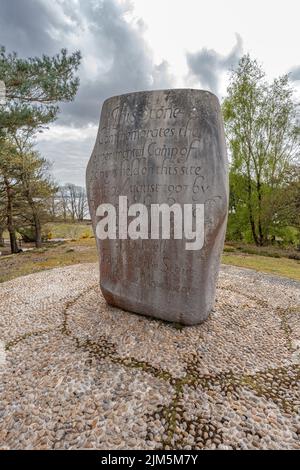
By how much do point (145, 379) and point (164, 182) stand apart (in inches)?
94.3

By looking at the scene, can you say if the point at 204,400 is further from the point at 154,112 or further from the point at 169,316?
the point at 154,112

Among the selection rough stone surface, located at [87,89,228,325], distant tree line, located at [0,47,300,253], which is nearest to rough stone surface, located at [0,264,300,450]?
rough stone surface, located at [87,89,228,325]

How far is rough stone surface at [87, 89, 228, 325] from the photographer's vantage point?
3.21 m

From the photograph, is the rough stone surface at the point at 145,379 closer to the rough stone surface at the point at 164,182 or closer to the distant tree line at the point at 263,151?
the rough stone surface at the point at 164,182

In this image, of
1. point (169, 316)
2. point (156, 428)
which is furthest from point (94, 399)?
point (169, 316)

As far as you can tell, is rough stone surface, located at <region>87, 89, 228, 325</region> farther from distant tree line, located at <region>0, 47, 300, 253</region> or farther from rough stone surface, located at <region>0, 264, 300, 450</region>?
distant tree line, located at <region>0, 47, 300, 253</region>

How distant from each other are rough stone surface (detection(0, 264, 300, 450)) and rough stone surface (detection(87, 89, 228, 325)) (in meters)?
0.46

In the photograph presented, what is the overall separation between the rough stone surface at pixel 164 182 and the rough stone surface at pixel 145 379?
46cm

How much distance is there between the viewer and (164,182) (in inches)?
133

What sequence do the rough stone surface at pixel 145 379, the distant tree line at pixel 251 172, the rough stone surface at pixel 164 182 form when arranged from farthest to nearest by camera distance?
the distant tree line at pixel 251 172 → the rough stone surface at pixel 164 182 → the rough stone surface at pixel 145 379

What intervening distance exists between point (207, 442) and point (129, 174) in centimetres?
309

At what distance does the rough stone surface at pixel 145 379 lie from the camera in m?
1.99

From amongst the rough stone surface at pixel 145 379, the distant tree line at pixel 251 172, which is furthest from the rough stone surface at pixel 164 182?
the distant tree line at pixel 251 172

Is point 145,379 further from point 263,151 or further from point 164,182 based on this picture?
point 263,151
